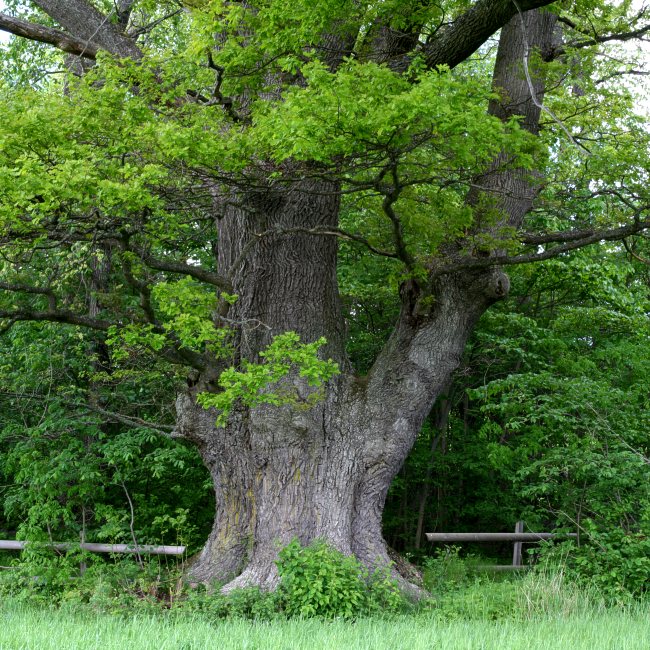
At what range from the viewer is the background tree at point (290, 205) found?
697 cm

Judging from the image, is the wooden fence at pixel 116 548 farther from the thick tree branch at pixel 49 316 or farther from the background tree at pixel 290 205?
the thick tree branch at pixel 49 316

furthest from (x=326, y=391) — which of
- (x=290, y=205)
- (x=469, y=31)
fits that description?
(x=469, y=31)

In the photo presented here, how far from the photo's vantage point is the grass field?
539 centimetres

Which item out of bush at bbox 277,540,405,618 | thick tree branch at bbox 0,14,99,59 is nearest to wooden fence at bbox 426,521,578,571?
bush at bbox 277,540,405,618

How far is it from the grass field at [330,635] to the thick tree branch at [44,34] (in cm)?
643

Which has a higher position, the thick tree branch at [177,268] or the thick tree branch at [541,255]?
the thick tree branch at [541,255]

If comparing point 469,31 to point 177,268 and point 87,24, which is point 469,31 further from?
point 87,24

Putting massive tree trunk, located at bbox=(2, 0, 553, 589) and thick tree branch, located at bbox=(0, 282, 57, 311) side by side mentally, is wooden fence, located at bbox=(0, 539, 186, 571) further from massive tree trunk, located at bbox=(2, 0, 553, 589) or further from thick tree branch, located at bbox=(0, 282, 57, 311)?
thick tree branch, located at bbox=(0, 282, 57, 311)

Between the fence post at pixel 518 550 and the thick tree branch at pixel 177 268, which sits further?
the fence post at pixel 518 550

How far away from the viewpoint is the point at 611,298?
1287 cm

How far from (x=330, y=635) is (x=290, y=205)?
16.6 ft

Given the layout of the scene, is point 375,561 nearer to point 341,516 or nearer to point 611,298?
point 341,516

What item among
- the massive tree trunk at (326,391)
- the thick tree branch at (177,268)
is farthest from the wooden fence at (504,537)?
the thick tree branch at (177,268)

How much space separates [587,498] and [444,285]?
3.30 m
